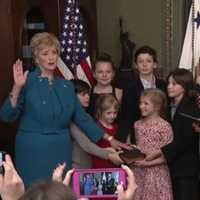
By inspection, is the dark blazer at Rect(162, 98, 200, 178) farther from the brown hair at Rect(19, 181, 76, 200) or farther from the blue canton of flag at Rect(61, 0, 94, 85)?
the brown hair at Rect(19, 181, 76, 200)

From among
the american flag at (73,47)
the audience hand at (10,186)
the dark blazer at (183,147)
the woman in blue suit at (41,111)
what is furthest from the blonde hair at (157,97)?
the audience hand at (10,186)

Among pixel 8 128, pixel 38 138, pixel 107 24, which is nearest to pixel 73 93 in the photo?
pixel 38 138

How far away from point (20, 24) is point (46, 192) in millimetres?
3649

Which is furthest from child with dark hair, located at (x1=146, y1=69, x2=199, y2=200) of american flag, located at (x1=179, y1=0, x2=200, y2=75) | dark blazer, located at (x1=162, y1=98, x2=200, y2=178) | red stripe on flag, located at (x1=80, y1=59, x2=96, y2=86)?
red stripe on flag, located at (x1=80, y1=59, x2=96, y2=86)

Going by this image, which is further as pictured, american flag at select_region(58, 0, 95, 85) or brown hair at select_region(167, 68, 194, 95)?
american flag at select_region(58, 0, 95, 85)

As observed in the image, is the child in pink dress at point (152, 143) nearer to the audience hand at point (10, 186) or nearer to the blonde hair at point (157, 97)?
the blonde hair at point (157, 97)

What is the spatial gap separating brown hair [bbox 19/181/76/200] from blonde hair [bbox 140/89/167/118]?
7.33 ft

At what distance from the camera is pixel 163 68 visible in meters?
6.74

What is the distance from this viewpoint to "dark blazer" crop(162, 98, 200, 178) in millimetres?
3564

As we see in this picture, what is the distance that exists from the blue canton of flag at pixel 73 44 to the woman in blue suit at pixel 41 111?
3.62ft

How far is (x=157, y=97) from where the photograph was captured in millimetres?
3648

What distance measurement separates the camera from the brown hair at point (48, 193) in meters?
1.40

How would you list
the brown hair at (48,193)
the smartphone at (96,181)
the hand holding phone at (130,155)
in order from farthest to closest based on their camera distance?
the hand holding phone at (130,155) → the smartphone at (96,181) → the brown hair at (48,193)

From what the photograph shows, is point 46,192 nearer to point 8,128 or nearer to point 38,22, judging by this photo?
point 8,128
